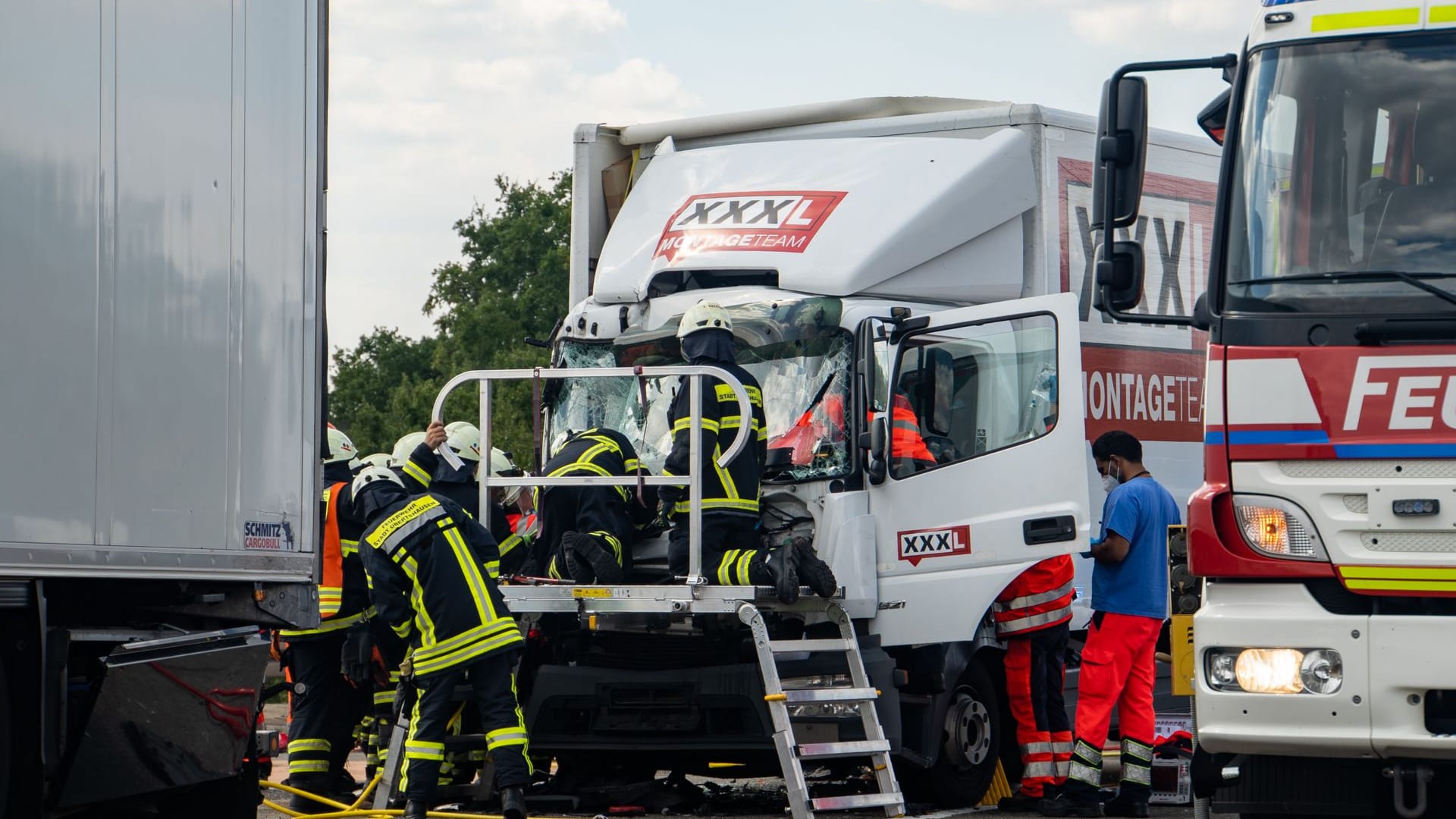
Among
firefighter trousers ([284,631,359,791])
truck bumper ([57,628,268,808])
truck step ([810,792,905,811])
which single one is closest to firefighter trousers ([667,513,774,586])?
truck step ([810,792,905,811])

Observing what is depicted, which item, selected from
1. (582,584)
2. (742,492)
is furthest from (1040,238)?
(582,584)

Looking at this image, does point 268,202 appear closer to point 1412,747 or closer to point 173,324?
point 173,324

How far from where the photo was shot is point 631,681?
349 inches

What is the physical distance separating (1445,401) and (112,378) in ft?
12.9

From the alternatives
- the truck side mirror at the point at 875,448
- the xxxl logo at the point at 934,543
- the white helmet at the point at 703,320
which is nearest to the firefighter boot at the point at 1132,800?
the xxxl logo at the point at 934,543

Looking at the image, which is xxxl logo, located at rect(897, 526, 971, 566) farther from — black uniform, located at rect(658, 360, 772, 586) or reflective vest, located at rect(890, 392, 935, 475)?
black uniform, located at rect(658, 360, 772, 586)

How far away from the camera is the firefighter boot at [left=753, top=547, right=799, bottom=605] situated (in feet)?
28.2

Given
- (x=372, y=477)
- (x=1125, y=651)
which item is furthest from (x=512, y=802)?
(x=1125, y=651)

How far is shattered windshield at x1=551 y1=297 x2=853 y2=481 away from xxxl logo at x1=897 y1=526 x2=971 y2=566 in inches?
18.0

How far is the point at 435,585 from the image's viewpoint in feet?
27.3

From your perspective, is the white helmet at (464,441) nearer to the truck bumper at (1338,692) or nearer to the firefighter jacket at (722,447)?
the firefighter jacket at (722,447)

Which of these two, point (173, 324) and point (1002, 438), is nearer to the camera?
point (173, 324)

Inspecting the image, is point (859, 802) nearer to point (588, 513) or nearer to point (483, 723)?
point (483, 723)

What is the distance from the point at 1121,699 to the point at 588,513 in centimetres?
274
